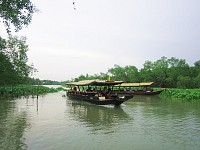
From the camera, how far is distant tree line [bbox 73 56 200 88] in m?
52.1

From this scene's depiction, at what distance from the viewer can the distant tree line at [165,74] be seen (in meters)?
52.1

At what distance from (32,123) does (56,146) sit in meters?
4.93

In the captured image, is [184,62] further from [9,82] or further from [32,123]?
[32,123]

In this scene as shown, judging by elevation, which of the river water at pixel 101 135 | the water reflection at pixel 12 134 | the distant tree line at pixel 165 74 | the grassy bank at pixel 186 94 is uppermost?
the distant tree line at pixel 165 74

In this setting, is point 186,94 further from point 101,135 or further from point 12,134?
point 12,134

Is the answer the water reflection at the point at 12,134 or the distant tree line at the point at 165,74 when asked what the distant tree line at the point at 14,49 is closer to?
the water reflection at the point at 12,134

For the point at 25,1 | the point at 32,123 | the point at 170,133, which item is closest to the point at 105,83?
the point at 32,123

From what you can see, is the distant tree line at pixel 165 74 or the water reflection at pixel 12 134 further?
the distant tree line at pixel 165 74

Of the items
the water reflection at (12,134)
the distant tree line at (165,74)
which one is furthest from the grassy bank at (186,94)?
the water reflection at (12,134)

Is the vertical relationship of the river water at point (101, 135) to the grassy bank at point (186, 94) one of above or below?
below

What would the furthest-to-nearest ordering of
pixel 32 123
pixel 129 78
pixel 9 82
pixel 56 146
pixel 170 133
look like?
1. pixel 129 78
2. pixel 9 82
3. pixel 32 123
4. pixel 170 133
5. pixel 56 146

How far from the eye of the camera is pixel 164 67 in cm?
6544

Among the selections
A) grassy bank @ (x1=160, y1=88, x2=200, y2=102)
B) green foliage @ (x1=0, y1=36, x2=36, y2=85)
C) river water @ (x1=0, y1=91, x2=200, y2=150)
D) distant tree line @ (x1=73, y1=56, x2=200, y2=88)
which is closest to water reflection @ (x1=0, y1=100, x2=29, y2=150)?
river water @ (x1=0, y1=91, x2=200, y2=150)

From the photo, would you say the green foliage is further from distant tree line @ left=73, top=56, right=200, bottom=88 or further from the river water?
distant tree line @ left=73, top=56, right=200, bottom=88
